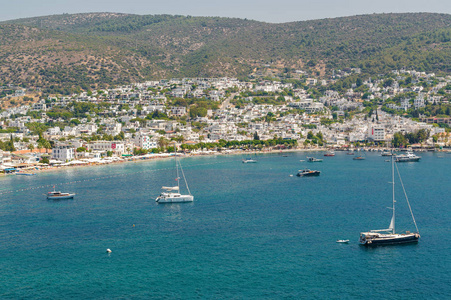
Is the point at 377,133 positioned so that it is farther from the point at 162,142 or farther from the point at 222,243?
the point at 222,243

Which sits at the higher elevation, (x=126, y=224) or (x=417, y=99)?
(x=417, y=99)

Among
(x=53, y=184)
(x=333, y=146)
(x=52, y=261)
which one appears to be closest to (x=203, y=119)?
(x=333, y=146)

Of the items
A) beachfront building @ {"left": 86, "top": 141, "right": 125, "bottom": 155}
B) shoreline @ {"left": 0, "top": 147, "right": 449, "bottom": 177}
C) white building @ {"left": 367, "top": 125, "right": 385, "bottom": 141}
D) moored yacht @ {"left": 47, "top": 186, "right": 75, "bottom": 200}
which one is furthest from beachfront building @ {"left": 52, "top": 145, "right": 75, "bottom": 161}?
white building @ {"left": 367, "top": 125, "right": 385, "bottom": 141}

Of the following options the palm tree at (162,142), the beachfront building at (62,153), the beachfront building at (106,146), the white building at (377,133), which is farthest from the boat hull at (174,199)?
the white building at (377,133)

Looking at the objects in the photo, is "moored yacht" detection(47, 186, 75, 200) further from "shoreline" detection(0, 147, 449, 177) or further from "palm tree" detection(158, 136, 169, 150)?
"palm tree" detection(158, 136, 169, 150)

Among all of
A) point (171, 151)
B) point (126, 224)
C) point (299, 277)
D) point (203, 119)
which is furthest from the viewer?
point (203, 119)

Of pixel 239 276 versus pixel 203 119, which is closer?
pixel 239 276

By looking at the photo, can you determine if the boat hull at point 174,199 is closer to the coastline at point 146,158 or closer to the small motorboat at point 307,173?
the small motorboat at point 307,173

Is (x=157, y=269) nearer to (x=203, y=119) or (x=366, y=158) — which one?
(x=366, y=158)

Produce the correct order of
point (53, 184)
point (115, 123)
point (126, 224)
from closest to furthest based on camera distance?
point (126, 224) < point (53, 184) < point (115, 123)
